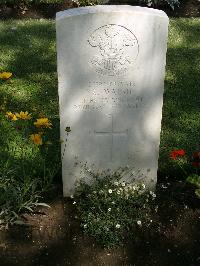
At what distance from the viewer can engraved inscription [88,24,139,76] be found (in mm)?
2929

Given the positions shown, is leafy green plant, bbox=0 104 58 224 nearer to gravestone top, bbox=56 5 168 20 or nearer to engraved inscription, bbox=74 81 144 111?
engraved inscription, bbox=74 81 144 111

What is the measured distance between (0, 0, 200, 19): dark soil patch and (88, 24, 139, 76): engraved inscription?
5.03 metres

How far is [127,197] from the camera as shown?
11.4 feet

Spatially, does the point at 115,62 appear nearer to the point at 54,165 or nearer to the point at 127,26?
the point at 127,26

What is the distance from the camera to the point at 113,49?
3006mm

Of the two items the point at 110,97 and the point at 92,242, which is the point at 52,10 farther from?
the point at 92,242

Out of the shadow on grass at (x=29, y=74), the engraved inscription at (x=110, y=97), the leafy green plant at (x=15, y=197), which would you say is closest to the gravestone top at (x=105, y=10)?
the engraved inscription at (x=110, y=97)

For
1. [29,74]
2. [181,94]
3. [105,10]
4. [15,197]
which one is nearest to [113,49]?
[105,10]

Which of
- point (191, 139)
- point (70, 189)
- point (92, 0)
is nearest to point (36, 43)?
point (92, 0)

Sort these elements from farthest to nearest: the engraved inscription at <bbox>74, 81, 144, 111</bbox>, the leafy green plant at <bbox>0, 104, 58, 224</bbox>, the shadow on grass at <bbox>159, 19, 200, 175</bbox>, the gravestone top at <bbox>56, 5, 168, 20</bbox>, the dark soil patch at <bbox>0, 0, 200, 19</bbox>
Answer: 1. the dark soil patch at <bbox>0, 0, 200, 19</bbox>
2. the shadow on grass at <bbox>159, 19, 200, 175</bbox>
3. the leafy green plant at <bbox>0, 104, 58, 224</bbox>
4. the engraved inscription at <bbox>74, 81, 144, 111</bbox>
5. the gravestone top at <bbox>56, 5, 168, 20</bbox>

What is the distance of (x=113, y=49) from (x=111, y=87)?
0.27 meters

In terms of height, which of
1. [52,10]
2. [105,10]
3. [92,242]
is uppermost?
[105,10]

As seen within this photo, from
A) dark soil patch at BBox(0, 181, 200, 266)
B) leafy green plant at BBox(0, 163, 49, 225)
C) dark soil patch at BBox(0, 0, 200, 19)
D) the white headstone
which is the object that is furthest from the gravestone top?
dark soil patch at BBox(0, 0, 200, 19)

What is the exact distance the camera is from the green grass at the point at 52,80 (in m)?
4.47
